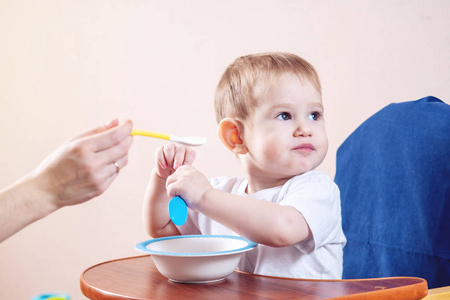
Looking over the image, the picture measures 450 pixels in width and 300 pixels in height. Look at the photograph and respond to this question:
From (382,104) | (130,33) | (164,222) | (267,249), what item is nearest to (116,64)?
(130,33)

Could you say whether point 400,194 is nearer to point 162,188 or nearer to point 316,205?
point 316,205

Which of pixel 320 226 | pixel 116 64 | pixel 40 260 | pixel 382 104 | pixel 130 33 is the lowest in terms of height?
pixel 40 260

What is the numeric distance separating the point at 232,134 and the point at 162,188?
211mm

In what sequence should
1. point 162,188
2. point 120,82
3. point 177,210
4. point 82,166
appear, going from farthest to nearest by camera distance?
point 120,82 < point 162,188 < point 177,210 < point 82,166

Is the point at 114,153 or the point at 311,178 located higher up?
the point at 114,153

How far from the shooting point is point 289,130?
3.46 ft

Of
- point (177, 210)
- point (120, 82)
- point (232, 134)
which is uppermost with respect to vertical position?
point (120, 82)

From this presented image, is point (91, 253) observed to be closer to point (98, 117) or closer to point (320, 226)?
point (98, 117)

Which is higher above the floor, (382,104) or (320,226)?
(382,104)

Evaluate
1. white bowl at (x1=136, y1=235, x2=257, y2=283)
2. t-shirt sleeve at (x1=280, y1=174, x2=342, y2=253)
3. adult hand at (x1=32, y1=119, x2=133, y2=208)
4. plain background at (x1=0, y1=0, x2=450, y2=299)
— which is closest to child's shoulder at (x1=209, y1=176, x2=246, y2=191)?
t-shirt sleeve at (x1=280, y1=174, x2=342, y2=253)

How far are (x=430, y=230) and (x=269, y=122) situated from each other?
0.51 m

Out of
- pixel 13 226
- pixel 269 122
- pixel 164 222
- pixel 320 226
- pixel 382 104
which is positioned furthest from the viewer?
pixel 382 104

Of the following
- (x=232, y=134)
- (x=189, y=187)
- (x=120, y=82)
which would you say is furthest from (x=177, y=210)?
(x=120, y=82)

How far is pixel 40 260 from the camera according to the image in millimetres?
2830
